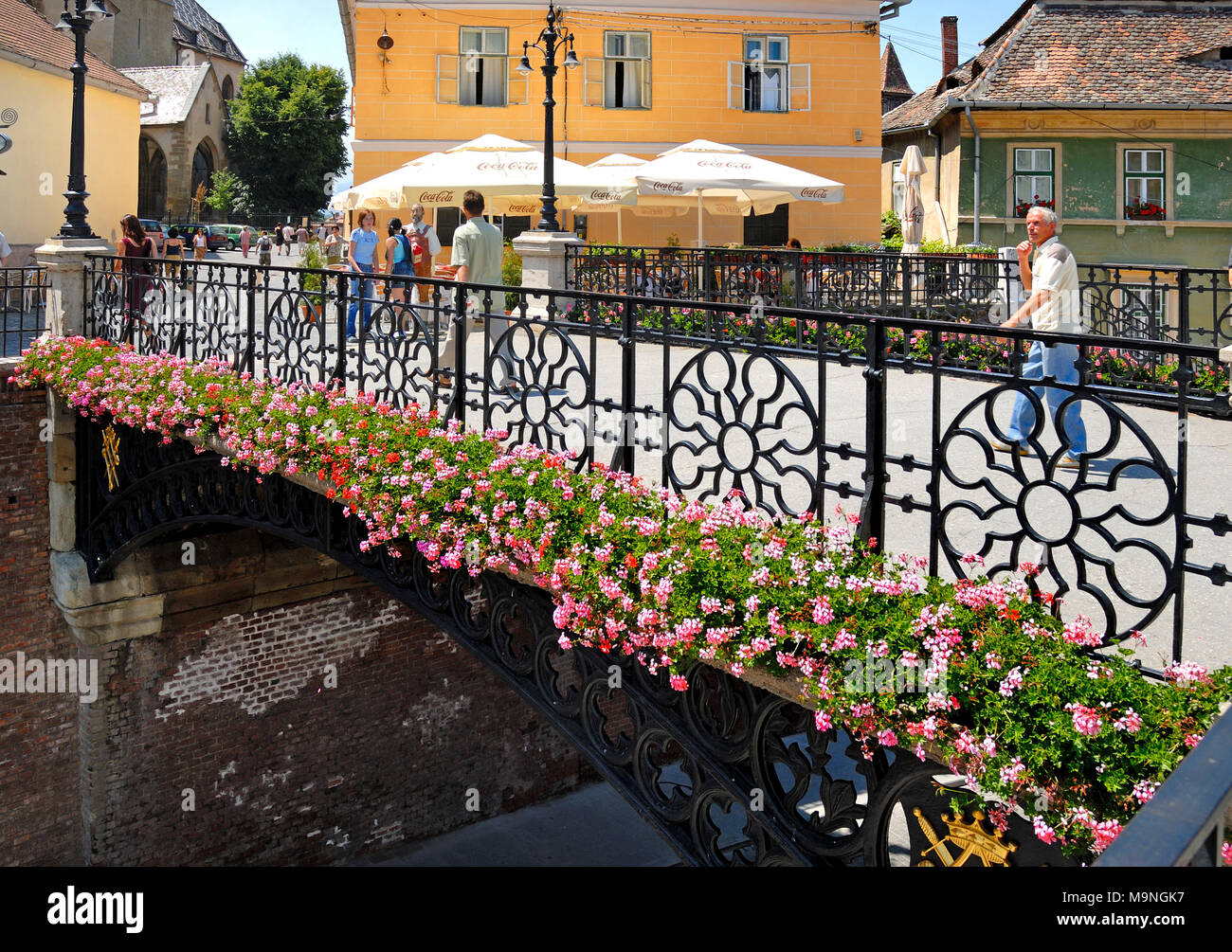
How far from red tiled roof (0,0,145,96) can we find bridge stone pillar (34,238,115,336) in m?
14.2

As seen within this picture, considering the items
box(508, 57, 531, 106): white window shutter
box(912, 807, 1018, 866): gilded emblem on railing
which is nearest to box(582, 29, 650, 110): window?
box(508, 57, 531, 106): white window shutter

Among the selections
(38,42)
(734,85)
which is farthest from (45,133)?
(734,85)

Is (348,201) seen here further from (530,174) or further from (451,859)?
(451,859)

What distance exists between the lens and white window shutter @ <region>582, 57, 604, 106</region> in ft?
85.0

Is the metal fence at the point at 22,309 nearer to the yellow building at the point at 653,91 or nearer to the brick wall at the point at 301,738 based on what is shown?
the brick wall at the point at 301,738

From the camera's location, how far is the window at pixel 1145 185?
27.0m

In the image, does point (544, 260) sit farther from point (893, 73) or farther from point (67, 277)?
point (893, 73)

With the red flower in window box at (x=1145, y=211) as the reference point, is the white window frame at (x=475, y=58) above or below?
above

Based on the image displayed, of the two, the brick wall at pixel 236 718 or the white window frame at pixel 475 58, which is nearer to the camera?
the brick wall at pixel 236 718

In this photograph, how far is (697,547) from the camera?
4.94 m

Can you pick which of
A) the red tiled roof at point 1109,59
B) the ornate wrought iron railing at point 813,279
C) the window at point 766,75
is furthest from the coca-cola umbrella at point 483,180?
the red tiled roof at point 1109,59

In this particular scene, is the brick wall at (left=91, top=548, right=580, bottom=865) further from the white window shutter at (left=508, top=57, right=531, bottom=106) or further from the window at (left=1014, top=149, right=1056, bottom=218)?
the window at (left=1014, top=149, right=1056, bottom=218)

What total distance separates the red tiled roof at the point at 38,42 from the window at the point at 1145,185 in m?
23.1
